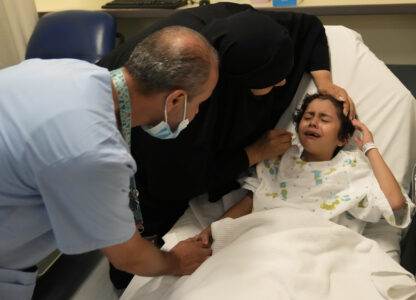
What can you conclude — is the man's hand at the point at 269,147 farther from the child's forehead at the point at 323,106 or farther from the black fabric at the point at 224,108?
the child's forehead at the point at 323,106

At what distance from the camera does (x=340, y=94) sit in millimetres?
1561

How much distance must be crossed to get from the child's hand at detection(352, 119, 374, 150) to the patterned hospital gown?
6 cm

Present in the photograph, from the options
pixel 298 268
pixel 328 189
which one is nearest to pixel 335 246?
pixel 298 268

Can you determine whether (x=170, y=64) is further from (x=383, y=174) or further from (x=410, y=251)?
(x=410, y=251)

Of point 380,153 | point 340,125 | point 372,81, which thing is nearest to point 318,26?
point 372,81

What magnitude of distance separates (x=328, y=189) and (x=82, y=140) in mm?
974

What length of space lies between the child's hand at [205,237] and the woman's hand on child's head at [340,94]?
2.36 ft

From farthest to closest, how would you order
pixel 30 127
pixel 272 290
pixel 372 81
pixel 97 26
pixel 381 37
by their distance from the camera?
pixel 381 37, pixel 97 26, pixel 372 81, pixel 272 290, pixel 30 127

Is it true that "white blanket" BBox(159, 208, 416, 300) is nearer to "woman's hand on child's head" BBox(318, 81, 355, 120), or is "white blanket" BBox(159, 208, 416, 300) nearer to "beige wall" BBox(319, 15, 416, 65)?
"woman's hand on child's head" BBox(318, 81, 355, 120)

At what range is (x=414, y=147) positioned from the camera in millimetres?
1583

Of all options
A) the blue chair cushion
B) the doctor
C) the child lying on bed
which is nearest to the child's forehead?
the child lying on bed

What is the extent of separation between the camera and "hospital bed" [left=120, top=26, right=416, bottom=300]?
1.07 meters

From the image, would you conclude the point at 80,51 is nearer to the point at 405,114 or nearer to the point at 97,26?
the point at 97,26

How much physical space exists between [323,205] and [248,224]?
0.97 ft
